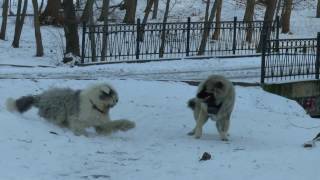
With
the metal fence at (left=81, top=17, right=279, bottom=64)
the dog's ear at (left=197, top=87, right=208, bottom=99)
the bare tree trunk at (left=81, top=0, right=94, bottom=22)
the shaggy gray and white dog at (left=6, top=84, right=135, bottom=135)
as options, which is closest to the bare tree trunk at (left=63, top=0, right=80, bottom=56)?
the metal fence at (left=81, top=17, right=279, bottom=64)

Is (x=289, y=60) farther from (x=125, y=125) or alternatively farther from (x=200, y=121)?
(x=125, y=125)

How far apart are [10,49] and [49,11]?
9.94 m

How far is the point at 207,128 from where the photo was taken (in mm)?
12461

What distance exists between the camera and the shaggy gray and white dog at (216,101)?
1066cm

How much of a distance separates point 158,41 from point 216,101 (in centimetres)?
1536

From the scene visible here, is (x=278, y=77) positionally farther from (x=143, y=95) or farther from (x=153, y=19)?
(x=153, y=19)

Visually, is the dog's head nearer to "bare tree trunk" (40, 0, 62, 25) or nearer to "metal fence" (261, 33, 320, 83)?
"metal fence" (261, 33, 320, 83)

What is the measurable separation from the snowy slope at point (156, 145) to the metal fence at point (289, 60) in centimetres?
354

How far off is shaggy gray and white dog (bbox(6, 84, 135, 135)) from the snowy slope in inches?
7.1

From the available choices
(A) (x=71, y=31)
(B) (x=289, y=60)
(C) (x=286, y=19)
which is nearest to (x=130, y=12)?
(C) (x=286, y=19)

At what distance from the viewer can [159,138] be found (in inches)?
432

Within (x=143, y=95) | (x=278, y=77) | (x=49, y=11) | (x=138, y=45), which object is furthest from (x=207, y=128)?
(x=49, y=11)

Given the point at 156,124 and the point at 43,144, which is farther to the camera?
the point at 156,124

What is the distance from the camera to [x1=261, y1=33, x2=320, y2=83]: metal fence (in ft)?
61.1
